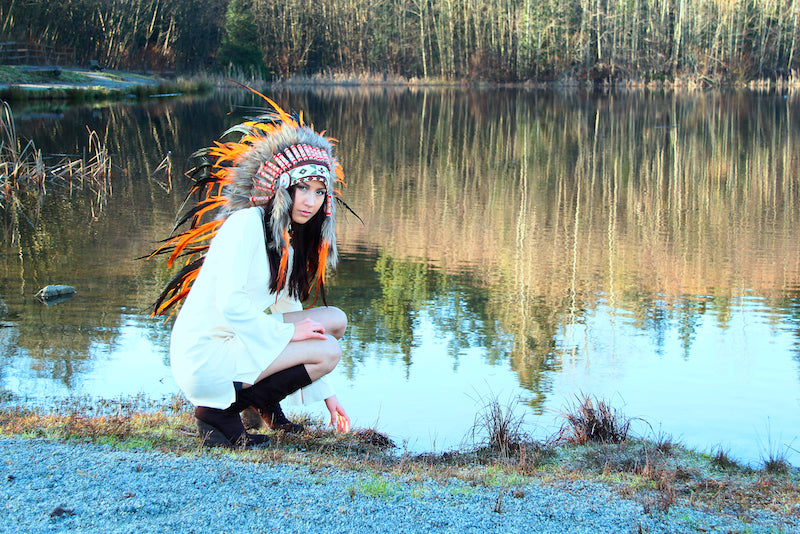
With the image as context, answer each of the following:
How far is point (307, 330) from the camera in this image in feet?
13.8

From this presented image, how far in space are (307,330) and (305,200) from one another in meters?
0.63

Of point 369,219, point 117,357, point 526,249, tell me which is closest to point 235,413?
point 117,357

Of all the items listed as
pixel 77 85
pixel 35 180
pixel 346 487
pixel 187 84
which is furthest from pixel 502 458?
pixel 187 84

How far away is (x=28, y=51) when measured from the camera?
3644 centimetres

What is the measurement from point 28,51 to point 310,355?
36.8 m

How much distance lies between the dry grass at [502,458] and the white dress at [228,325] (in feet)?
1.14

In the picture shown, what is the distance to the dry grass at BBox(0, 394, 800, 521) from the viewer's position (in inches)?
151

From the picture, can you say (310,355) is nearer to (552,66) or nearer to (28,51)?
(28,51)

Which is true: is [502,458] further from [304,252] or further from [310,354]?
[304,252]

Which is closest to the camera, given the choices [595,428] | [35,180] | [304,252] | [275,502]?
[275,502]

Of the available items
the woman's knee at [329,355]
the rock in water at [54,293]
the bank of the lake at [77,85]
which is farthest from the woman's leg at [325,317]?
the bank of the lake at [77,85]

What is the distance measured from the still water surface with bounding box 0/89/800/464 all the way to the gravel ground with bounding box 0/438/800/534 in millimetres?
1525

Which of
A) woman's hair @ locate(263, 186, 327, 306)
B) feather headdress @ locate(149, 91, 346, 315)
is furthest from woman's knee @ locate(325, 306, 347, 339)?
feather headdress @ locate(149, 91, 346, 315)

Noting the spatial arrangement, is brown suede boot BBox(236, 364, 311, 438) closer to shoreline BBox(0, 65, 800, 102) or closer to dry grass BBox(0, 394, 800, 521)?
dry grass BBox(0, 394, 800, 521)
